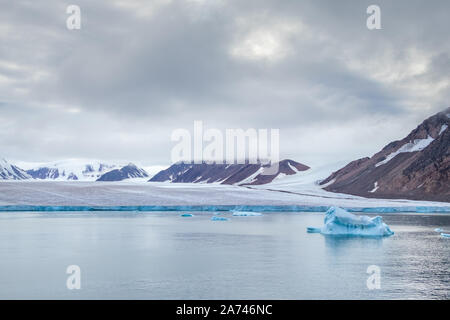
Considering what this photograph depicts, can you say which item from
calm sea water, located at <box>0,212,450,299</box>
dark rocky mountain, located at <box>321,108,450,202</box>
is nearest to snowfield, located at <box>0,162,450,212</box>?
calm sea water, located at <box>0,212,450,299</box>

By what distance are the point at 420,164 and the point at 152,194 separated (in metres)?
66.2

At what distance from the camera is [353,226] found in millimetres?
27203

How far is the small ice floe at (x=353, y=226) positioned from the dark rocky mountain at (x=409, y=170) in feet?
235

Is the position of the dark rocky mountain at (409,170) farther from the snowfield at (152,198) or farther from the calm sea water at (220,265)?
the calm sea water at (220,265)

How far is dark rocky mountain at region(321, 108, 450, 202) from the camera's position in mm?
99125

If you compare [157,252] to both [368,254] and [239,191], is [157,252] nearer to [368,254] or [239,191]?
[368,254]

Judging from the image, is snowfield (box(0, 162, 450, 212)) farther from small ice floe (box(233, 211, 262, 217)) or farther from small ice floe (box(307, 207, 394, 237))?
small ice floe (box(307, 207, 394, 237))

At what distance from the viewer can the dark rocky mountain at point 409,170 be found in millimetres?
99125

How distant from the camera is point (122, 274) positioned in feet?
49.3

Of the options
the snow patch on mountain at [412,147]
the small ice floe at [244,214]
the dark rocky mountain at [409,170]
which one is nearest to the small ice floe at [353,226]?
the small ice floe at [244,214]

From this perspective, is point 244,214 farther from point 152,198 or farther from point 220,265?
point 220,265

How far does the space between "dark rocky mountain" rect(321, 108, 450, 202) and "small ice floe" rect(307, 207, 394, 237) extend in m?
71.6
